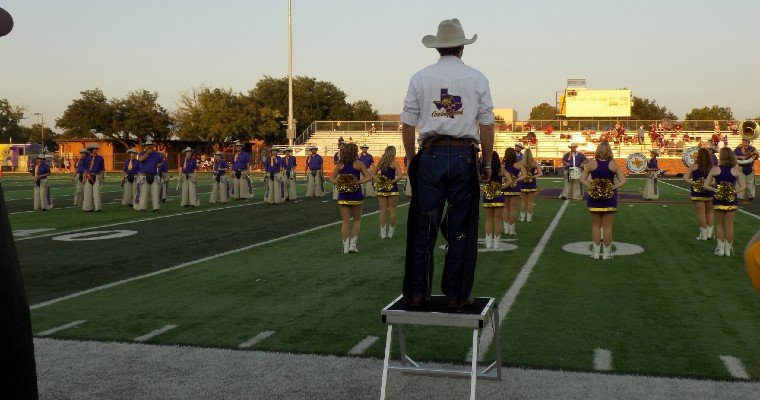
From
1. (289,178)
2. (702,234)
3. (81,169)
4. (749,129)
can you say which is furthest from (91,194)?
(749,129)

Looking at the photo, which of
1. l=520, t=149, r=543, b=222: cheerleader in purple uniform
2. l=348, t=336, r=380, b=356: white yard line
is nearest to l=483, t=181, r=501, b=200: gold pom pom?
l=520, t=149, r=543, b=222: cheerleader in purple uniform

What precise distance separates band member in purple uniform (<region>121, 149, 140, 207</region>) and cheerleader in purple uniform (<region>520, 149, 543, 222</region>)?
11.3m

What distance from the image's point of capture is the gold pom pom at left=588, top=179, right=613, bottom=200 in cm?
1062

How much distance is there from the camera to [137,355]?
5719 mm

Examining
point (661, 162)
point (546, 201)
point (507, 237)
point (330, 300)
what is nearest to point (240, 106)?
point (661, 162)

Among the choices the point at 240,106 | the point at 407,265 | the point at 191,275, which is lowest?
the point at 191,275

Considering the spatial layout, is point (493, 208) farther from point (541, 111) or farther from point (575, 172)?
point (541, 111)

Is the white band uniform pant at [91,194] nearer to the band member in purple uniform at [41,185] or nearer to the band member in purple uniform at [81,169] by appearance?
the band member in purple uniform at [81,169]

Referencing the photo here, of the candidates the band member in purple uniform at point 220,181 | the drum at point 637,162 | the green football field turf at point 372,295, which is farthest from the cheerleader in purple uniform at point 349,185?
the drum at point 637,162

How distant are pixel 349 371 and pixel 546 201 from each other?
798 inches

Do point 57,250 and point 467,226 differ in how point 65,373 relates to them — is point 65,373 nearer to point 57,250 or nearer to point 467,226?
point 467,226

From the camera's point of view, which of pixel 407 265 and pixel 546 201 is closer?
pixel 407 265

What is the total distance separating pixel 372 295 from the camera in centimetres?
834

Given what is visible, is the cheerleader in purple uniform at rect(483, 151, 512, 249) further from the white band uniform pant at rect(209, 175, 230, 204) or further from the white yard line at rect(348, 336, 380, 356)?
the white band uniform pant at rect(209, 175, 230, 204)
